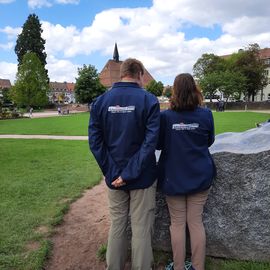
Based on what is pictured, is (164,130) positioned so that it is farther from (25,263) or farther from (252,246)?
(25,263)

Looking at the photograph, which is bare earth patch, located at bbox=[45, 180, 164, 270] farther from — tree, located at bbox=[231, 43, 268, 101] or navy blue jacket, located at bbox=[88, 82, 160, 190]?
tree, located at bbox=[231, 43, 268, 101]

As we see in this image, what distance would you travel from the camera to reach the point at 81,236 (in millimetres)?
4879

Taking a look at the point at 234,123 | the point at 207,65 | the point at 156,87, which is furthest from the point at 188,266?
the point at 156,87

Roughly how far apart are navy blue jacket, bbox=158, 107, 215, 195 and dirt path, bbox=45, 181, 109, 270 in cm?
140

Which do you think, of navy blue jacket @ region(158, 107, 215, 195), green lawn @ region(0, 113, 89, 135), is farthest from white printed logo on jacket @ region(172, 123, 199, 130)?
green lawn @ region(0, 113, 89, 135)

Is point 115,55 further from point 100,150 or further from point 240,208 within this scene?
point 100,150

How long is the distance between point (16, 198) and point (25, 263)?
2592 mm

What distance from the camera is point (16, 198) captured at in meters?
6.51

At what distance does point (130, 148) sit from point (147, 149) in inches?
7.1

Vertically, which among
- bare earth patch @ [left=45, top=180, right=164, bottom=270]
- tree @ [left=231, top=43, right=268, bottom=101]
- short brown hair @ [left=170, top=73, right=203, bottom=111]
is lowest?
bare earth patch @ [left=45, top=180, right=164, bottom=270]

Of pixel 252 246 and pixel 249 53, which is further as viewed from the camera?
pixel 249 53

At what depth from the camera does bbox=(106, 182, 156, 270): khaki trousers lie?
3.44 meters

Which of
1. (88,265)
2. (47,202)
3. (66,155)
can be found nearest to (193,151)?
(88,265)

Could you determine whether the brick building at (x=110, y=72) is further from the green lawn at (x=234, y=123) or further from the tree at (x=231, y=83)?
the green lawn at (x=234, y=123)
